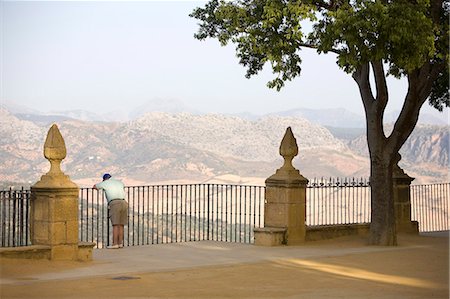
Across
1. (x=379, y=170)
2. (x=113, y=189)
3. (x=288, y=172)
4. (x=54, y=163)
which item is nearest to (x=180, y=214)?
(x=288, y=172)

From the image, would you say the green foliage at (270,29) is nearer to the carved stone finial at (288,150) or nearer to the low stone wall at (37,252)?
the carved stone finial at (288,150)

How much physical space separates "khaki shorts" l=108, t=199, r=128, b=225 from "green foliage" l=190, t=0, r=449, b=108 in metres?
4.32

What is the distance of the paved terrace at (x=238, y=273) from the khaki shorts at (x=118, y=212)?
2.27 feet

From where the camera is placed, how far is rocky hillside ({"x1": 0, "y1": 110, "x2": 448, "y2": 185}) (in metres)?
84.4

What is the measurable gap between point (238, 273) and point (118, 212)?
508 cm

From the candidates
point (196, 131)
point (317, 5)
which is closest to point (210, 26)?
point (317, 5)

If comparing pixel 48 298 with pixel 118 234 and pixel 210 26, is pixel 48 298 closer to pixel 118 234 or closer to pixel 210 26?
pixel 118 234

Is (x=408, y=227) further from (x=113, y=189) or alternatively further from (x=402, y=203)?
(x=113, y=189)

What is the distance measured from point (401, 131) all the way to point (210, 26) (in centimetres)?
564

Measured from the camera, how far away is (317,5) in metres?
21.0

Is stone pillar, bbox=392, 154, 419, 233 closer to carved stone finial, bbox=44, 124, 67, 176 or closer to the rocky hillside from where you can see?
carved stone finial, bbox=44, 124, 67, 176

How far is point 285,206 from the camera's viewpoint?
69.3 ft

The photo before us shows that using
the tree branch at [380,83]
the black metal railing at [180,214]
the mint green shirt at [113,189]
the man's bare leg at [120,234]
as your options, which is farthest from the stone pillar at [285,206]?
the mint green shirt at [113,189]

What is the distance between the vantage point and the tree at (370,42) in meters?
18.3
